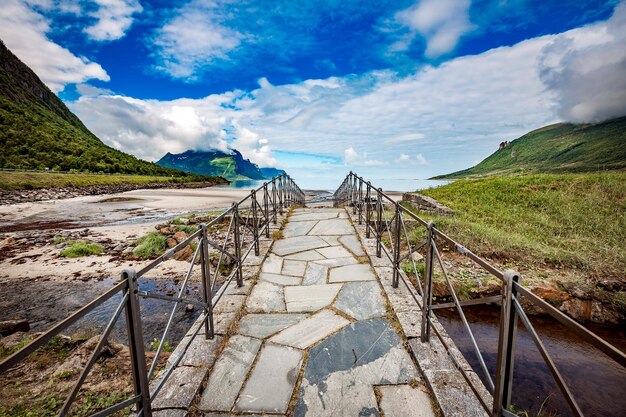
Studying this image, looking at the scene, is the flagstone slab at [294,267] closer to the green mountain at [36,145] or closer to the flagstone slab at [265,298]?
the flagstone slab at [265,298]

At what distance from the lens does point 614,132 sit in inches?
4407

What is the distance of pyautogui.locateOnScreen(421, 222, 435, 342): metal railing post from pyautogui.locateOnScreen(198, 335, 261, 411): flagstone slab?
1.76 m

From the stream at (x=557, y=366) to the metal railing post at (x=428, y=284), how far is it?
1.41 m

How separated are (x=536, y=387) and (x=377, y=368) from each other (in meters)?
2.28

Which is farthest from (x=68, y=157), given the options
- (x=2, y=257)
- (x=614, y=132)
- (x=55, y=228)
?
(x=614, y=132)

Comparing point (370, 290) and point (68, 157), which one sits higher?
point (68, 157)

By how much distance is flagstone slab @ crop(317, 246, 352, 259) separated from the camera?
5.60m

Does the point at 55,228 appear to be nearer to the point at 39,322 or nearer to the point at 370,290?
the point at 39,322

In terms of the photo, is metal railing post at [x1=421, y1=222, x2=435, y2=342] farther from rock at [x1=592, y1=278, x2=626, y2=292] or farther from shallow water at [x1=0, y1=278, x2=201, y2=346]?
rock at [x1=592, y1=278, x2=626, y2=292]

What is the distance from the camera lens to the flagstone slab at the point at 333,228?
285 inches

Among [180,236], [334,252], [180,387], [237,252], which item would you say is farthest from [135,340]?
[180,236]

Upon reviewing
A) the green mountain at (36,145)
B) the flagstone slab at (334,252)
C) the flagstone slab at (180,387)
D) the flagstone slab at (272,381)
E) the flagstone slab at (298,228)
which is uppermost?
the green mountain at (36,145)

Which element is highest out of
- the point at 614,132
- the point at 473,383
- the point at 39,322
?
the point at 614,132

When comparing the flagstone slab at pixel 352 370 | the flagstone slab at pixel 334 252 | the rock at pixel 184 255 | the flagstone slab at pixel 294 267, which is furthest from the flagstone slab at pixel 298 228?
the flagstone slab at pixel 352 370
